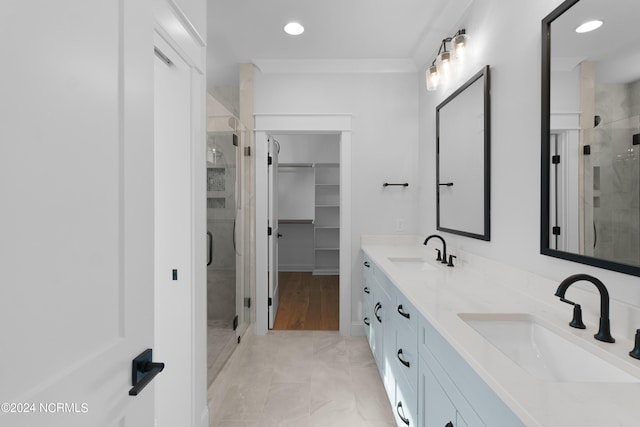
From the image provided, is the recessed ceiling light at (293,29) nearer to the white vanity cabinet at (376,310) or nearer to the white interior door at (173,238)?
the white interior door at (173,238)

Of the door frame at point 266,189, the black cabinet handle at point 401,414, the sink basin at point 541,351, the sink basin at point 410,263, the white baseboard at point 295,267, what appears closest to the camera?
the sink basin at point 541,351

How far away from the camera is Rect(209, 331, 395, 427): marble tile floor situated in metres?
1.86

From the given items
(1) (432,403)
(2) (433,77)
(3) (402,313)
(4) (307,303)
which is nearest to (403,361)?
(3) (402,313)

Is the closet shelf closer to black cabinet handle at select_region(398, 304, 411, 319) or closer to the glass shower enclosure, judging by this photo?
the glass shower enclosure

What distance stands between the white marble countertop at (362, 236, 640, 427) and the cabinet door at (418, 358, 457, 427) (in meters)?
0.24

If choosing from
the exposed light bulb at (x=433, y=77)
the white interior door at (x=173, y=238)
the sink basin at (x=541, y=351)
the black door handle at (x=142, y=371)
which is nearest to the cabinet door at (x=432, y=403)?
the sink basin at (x=541, y=351)

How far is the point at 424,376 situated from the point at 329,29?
2.51 meters

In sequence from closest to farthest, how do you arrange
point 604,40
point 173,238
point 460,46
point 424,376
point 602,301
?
1. point 602,301
2. point 604,40
3. point 424,376
4. point 173,238
5. point 460,46

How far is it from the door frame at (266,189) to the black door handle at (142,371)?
221 centimetres

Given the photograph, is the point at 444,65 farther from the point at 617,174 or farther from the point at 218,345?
the point at 218,345

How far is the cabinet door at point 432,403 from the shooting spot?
40.7 inches

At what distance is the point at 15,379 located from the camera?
0.49 m

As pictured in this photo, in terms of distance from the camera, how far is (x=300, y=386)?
7.14 feet

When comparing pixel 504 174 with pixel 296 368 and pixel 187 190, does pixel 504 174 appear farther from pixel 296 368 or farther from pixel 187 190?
pixel 296 368
